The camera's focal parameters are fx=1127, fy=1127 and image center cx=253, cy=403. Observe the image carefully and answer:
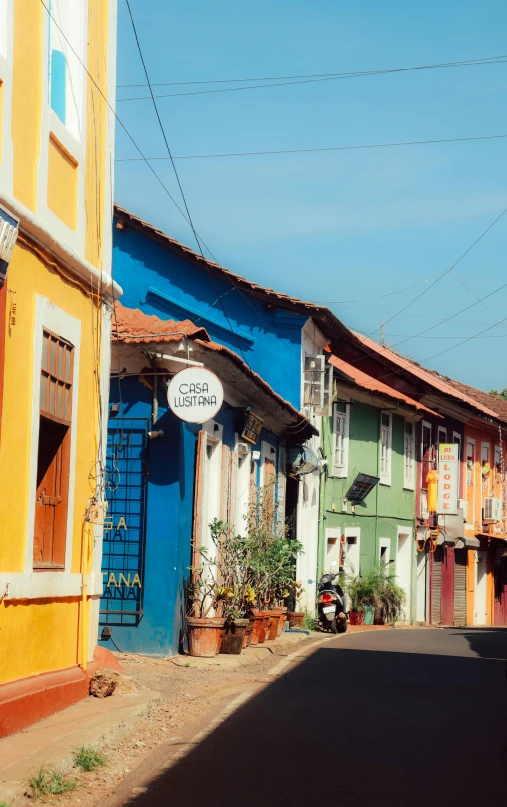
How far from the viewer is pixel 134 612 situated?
14.1 meters

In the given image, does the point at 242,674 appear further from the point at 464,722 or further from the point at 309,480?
the point at 309,480

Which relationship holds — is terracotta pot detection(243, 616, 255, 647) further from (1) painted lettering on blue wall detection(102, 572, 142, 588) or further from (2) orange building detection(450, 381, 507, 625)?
(2) orange building detection(450, 381, 507, 625)

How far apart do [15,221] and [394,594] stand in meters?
22.1

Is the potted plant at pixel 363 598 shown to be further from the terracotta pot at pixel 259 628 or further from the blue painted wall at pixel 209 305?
the terracotta pot at pixel 259 628

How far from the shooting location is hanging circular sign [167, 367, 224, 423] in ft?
43.6

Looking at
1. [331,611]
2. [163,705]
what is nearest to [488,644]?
[331,611]

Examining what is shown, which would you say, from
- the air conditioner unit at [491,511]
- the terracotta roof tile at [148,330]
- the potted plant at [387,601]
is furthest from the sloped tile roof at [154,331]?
the air conditioner unit at [491,511]

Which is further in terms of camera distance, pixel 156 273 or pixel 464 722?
pixel 156 273

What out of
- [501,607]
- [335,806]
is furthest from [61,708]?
[501,607]

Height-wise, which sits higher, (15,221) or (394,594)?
(15,221)

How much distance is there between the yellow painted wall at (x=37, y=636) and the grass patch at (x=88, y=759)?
0.99m

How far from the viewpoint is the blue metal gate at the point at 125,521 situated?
562 inches

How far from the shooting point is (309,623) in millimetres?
23391

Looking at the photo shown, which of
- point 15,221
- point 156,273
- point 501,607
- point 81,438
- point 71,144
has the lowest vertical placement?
point 501,607
